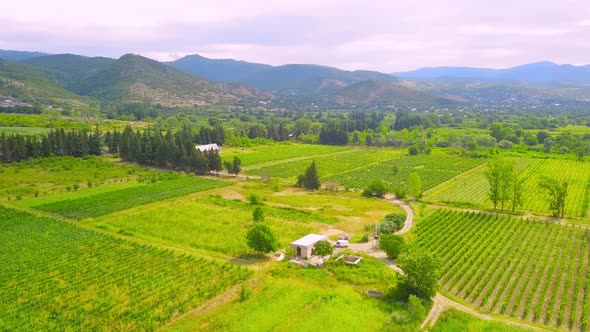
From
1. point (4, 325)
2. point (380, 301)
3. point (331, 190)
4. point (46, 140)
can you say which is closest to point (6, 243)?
point (4, 325)

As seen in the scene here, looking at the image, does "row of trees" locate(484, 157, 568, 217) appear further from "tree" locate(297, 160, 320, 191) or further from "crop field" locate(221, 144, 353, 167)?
"crop field" locate(221, 144, 353, 167)

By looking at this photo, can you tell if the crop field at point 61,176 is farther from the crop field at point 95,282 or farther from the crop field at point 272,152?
the crop field at point 272,152

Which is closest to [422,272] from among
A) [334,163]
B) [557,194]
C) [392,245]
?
[392,245]

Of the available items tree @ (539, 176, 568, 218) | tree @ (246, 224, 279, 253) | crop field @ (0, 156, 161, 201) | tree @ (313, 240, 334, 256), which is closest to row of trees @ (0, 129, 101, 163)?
crop field @ (0, 156, 161, 201)

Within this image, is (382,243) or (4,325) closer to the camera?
(4,325)

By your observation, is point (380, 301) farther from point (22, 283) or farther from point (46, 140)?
point (46, 140)

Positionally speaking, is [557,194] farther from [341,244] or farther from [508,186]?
[341,244]
